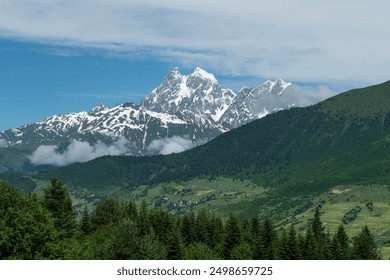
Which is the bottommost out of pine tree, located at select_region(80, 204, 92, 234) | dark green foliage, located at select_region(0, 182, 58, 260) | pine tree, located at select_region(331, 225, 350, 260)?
pine tree, located at select_region(331, 225, 350, 260)

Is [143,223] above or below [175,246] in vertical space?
above

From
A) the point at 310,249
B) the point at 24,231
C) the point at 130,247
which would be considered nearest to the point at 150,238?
the point at 130,247

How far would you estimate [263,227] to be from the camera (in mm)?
147000

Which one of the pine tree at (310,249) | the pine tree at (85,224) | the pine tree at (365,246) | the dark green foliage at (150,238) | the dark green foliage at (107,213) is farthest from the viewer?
the dark green foliage at (107,213)

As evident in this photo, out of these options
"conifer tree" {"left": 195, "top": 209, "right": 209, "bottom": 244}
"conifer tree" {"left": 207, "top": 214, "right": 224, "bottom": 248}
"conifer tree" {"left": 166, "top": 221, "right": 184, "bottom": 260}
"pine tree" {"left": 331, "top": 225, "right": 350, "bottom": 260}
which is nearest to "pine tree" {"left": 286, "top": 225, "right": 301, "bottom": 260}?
"pine tree" {"left": 331, "top": 225, "right": 350, "bottom": 260}

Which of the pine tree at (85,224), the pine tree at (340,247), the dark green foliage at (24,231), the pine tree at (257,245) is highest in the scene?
the dark green foliage at (24,231)

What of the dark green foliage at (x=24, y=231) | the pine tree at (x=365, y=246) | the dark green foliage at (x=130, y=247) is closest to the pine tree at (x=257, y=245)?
the pine tree at (x=365, y=246)

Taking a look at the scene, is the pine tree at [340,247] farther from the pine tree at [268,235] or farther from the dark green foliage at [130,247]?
the dark green foliage at [130,247]

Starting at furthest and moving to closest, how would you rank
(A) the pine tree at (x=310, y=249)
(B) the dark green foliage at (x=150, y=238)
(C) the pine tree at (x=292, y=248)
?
(A) the pine tree at (x=310, y=249)
(C) the pine tree at (x=292, y=248)
(B) the dark green foliage at (x=150, y=238)

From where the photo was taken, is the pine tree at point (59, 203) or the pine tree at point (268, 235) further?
the pine tree at point (268, 235)

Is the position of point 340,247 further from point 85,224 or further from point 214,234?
point 85,224

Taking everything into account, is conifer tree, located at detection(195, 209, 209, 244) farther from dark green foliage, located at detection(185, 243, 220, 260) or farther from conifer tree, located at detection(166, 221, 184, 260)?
conifer tree, located at detection(166, 221, 184, 260)
